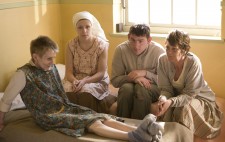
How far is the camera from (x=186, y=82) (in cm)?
271

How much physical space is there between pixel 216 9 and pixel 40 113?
1.87 meters

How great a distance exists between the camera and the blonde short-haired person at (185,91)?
265cm

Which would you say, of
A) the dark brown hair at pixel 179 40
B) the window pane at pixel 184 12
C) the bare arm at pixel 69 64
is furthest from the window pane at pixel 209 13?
the bare arm at pixel 69 64

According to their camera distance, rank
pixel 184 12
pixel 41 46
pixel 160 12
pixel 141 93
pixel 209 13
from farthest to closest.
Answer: pixel 160 12, pixel 184 12, pixel 209 13, pixel 141 93, pixel 41 46

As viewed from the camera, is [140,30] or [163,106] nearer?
[163,106]

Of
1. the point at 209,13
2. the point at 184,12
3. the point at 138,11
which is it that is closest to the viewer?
the point at 209,13

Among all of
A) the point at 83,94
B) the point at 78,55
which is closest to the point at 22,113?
the point at 83,94

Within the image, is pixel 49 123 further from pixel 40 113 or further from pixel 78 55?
pixel 78 55

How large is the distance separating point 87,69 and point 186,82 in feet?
2.93

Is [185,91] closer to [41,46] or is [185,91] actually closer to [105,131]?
[105,131]

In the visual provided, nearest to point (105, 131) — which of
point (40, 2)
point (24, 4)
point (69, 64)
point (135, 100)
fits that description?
point (135, 100)

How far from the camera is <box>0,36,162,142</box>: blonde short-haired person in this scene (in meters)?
2.54

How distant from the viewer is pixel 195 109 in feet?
8.81

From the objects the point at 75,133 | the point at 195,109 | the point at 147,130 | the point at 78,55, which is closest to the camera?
the point at 147,130
